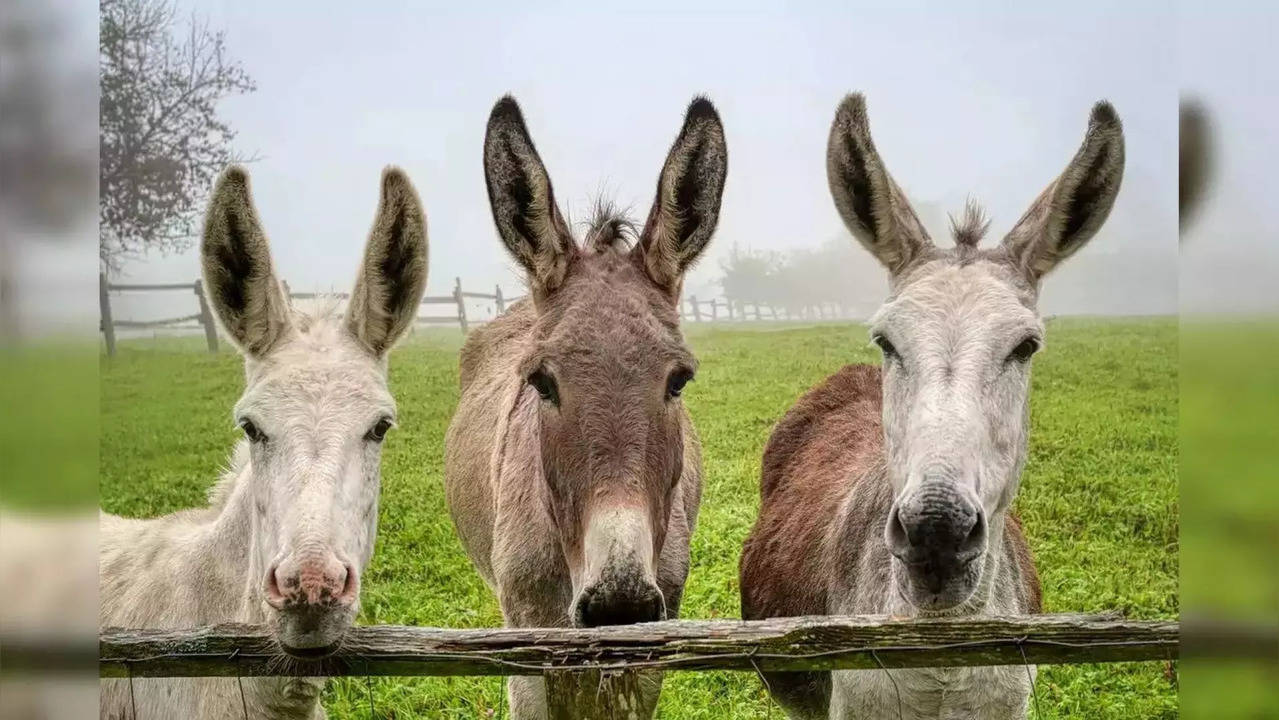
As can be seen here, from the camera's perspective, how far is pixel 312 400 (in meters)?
2.76

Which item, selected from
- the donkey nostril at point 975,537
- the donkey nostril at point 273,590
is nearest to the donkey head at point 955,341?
the donkey nostril at point 975,537

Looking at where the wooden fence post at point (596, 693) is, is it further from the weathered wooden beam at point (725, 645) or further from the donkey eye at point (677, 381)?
the donkey eye at point (677, 381)

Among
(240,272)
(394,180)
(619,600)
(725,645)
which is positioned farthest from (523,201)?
(725,645)

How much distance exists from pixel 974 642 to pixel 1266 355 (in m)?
1.25

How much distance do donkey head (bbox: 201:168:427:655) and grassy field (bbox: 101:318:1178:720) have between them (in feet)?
3.11

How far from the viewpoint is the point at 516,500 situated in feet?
12.6

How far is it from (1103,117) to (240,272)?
123 inches

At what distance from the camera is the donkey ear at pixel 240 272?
2959 millimetres

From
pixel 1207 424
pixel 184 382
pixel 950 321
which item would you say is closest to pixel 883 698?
pixel 950 321

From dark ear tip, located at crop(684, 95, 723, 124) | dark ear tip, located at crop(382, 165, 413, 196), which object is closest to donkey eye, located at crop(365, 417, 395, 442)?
dark ear tip, located at crop(382, 165, 413, 196)

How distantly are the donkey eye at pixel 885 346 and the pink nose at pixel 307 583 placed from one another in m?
1.93

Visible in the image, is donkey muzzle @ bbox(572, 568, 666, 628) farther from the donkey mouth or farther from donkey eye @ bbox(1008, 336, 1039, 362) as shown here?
donkey eye @ bbox(1008, 336, 1039, 362)

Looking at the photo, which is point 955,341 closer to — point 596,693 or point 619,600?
point 619,600

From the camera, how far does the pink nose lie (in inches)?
92.8
